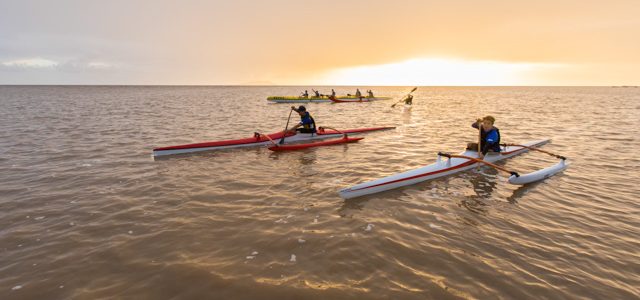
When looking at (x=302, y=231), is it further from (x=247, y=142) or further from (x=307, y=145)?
(x=247, y=142)

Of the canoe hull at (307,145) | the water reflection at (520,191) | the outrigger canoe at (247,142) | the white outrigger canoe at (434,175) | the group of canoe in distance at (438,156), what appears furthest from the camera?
the canoe hull at (307,145)

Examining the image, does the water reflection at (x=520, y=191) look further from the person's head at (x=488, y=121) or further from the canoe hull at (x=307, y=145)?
the canoe hull at (x=307, y=145)

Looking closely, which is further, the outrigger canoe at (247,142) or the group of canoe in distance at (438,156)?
the outrigger canoe at (247,142)

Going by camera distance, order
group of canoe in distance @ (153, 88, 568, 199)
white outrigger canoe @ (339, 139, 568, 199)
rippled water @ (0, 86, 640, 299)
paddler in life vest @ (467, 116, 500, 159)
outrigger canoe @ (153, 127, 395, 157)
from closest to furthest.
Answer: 1. rippled water @ (0, 86, 640, 299)
2. white outrigger canoe @ (339, 139, 568, 199)
3. group of canoe in distance @ (153, 88, 568, 199)
4. paddler in life vest @ (467, 116, 500, 159)
5. outrigger canoe @ (153, 127, 395, 157)

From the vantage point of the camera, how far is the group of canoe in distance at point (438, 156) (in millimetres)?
8359

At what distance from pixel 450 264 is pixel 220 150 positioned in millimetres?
10763

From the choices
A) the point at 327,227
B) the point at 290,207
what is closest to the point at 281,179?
the point at 290,207

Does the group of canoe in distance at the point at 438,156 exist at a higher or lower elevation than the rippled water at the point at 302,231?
higher

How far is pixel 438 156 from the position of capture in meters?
9.98

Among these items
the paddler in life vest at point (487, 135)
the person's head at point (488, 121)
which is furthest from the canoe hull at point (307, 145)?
the person's head at point (488, 121)

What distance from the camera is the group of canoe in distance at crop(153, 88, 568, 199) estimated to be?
836cm

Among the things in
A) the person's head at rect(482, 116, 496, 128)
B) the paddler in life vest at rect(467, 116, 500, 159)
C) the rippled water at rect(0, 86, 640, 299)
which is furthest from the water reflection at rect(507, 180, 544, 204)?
the person's head at rect(482, 116, 496, 128)

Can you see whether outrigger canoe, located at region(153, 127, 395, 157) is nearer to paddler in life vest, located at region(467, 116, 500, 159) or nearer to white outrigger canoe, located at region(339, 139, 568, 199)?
white outrigger canoe, located at region(339, 139, 568, 199)

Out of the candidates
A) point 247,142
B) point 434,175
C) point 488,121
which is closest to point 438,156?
point 434,175
